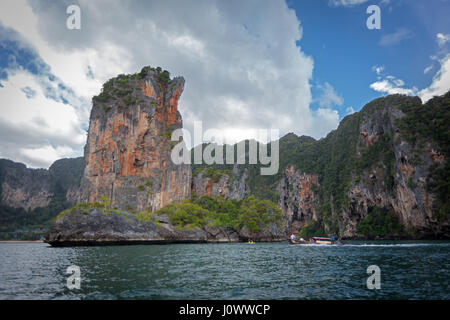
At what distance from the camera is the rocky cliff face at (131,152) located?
78.5m

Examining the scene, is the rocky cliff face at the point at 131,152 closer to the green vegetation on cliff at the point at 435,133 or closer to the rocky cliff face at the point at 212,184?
the rocky cliff face at the point at 212,184

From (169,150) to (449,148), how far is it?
7324 cm

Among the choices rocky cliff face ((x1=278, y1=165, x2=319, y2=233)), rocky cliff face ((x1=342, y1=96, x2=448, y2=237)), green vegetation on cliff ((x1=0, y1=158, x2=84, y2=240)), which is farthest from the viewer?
green vegetation on cliff ((x1=0, y1=158, x2=84, y2=240))

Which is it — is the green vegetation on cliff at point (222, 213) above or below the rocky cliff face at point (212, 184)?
below

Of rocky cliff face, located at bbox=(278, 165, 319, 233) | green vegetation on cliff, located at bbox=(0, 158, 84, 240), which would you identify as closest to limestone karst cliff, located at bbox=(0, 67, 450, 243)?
rocky cliff face, located at bbox=(278, 165, 319, 233)

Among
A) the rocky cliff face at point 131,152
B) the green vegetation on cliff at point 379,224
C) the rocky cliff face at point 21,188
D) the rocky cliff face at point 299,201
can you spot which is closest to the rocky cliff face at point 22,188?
the rocky cliff face at point 21,188

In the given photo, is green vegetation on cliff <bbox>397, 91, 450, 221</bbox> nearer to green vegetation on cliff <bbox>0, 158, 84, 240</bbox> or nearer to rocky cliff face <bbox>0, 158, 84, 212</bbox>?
green vegetation on cliff <bbox>0, 158, 84, 240</bbox>

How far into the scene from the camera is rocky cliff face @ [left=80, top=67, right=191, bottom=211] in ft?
258

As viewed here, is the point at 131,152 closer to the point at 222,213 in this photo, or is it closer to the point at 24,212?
the point at 222,213

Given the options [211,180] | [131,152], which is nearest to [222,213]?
[211,180]

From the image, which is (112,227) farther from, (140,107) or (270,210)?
(270,210)

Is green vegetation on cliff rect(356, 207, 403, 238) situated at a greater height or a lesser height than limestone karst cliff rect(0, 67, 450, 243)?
lesser

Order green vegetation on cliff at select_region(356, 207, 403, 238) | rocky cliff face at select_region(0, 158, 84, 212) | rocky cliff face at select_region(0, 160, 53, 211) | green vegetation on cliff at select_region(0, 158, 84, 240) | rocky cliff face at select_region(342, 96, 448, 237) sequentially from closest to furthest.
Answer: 1. rocky cliff face at select_region(342, 96, 448, 237)
2. green vegetation on cliff at select_region(356, 207, 403, 238)
3. green vegetation on cliff at select_region(0, 158, 84, 240)
4. rocky cliff face at select_region(0, 158, 84, 212)
5. rocky cliff face at select_region(0, 160, 53, 211)

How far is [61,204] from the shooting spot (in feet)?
642
